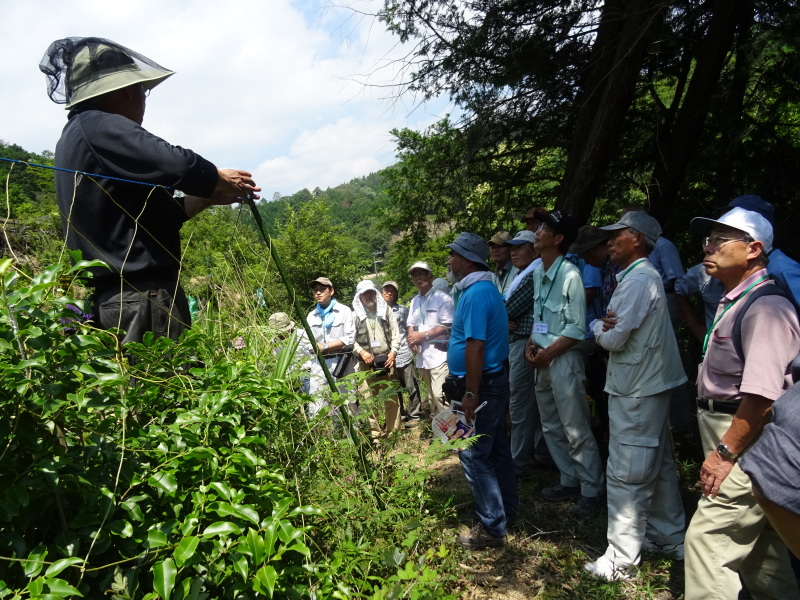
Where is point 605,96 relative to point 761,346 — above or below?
above

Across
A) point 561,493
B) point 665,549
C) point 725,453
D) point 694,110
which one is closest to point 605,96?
point 694,110

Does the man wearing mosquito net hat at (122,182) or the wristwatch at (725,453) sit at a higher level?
the man wearing mosquito net hat at (122,182)

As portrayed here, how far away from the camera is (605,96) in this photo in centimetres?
482

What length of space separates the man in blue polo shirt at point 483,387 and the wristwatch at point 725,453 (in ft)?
4.21

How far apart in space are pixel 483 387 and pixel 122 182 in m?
2.34

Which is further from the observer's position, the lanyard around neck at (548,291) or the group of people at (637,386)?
the lanyard around neck at (548,291)

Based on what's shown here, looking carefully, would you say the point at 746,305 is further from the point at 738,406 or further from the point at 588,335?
the point at 588,335

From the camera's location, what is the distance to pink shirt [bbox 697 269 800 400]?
2.22 meters

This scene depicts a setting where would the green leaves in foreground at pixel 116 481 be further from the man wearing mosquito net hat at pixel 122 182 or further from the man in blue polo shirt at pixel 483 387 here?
the man in blue polo shirt at pixel 483 387

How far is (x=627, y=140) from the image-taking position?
5.89 metres

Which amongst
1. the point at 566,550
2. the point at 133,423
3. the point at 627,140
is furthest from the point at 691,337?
A: the point at 133,423

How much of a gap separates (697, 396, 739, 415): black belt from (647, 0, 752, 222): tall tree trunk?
3.10 meters

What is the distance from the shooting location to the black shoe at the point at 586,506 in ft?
12.5

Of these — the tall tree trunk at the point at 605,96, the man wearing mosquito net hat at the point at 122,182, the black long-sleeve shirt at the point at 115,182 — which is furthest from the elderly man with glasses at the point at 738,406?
the tall tree trunk at the point at 605,96
